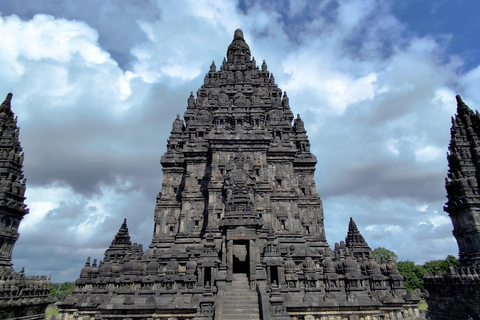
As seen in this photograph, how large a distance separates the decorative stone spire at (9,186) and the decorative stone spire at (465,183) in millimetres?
36588

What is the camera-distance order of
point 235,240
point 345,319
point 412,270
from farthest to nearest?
point 412,270, point 235,240, point 345,319

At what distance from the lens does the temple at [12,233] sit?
18897 millimetres

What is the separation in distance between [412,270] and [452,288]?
143 feet

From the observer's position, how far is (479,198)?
81.2 feet

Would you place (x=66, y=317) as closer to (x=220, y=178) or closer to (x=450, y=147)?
(x=220, y=178)

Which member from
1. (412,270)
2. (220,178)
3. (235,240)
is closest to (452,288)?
(235,240)

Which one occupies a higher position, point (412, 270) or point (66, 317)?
point (412, 270)

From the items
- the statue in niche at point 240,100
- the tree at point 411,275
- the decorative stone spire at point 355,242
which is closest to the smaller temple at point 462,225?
the decorative stone spire at point 355,242

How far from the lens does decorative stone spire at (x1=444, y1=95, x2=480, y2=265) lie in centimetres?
2423

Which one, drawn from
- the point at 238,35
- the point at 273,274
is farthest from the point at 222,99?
the point at 273,274

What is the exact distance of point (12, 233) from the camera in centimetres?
2250

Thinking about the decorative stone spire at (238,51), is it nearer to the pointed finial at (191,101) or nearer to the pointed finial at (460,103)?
the pointed finial at (191,101)

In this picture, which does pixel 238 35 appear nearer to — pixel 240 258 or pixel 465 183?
pixel 465 183

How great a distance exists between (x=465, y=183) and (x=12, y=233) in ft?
A: 125
